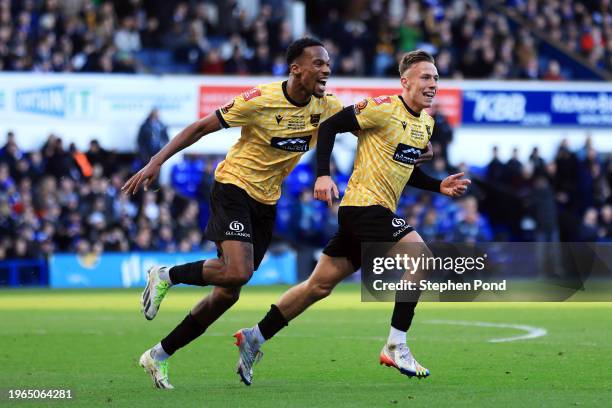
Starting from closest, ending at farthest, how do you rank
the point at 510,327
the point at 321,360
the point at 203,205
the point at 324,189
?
the point at 324,189 → the point at 321,360 → the point at 510,327 → the point at 203,205

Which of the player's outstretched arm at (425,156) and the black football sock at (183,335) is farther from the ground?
the player's outstretched arm at (425,156)

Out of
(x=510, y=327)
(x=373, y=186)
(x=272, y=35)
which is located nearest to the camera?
(x=373, y=186)

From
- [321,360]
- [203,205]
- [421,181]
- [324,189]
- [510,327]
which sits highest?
[324,189]

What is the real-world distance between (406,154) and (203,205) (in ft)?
56.5

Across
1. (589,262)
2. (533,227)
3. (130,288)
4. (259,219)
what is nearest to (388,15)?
(533,227)

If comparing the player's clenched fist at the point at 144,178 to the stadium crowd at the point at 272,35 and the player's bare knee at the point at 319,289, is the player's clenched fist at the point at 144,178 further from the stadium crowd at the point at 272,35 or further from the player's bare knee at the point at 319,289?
the stadium crowd at the point at 272,35

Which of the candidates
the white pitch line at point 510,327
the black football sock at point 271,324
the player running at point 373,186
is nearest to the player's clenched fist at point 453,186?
the player running at point 373,186

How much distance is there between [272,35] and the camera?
2953cm

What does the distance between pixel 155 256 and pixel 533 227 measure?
8141 millimetres

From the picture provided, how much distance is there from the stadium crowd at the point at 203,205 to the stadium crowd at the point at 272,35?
2087 mm

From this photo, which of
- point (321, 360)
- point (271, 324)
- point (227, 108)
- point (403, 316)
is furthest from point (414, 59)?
point (321, 360)

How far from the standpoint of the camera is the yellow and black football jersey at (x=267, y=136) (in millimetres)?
9680

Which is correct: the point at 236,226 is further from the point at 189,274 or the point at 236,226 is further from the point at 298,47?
the point at 298,47

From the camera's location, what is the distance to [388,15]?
105 ft
